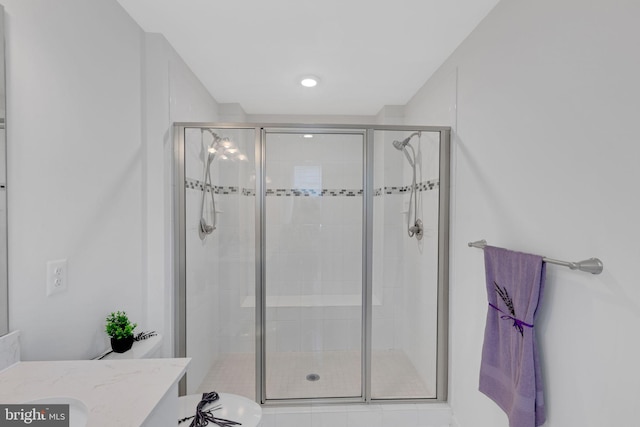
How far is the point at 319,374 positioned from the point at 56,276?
164 centimetres

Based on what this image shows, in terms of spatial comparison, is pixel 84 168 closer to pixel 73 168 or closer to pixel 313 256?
pixel 73 168

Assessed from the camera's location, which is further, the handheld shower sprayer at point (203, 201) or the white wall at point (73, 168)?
the handheld shower sprayer at point (203, 201)

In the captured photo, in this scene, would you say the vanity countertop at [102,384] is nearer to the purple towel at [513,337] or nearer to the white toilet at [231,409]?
the white toilet at [231,409]

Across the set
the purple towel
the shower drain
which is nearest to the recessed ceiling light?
the purple towel

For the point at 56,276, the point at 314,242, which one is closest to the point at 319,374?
the point at 314,242

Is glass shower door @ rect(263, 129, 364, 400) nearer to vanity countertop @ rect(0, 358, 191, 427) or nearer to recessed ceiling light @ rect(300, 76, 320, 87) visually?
recessed ceiling light @ rect(300, 76, 320, 87)

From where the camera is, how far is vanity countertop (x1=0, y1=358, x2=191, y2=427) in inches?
30.1

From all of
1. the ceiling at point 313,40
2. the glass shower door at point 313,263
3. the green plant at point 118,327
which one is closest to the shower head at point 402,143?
the glass shower door at point 313,263

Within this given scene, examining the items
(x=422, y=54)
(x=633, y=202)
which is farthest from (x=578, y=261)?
(x=422, y=54)

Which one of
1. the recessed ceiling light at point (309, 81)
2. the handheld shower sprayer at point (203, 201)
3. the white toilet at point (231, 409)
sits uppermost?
the recessed ceiling light at point (309, 81)

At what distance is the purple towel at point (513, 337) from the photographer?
3.84 feet
